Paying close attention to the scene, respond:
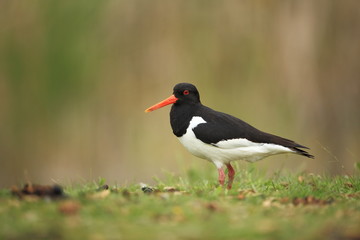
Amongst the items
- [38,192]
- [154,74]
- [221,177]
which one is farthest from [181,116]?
[154,74]

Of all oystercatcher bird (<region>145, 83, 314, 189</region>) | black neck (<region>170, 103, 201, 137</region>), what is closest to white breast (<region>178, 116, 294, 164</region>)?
oystercatcher bird (<region>145, 83, 314, 189</region>)

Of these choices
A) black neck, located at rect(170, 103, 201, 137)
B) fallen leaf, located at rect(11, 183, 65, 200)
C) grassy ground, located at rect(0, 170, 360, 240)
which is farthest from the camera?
black neck, located at rect(170, 103, 201, 137)

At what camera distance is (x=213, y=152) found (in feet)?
19.6

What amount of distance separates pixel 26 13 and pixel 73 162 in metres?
2.70

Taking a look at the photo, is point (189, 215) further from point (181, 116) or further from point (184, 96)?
point (184, 96)

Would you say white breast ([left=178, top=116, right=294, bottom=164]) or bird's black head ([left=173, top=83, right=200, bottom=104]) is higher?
bird's black head ([left=173, top=83, right=200, bottom=104])

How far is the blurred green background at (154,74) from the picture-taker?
9539mm

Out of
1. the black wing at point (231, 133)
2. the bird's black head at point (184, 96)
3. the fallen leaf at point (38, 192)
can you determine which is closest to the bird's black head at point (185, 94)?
the bird's black head at point (184, 96)

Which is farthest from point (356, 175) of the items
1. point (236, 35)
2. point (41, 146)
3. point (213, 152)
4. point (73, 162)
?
point (41, 146)

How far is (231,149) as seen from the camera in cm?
593

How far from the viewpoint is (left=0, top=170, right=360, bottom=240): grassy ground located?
3.64 meters

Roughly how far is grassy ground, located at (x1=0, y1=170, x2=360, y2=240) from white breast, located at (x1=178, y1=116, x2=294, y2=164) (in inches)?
25.2

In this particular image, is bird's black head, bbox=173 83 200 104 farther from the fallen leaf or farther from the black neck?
the fallen leaf

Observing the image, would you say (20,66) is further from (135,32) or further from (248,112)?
(248,112)
